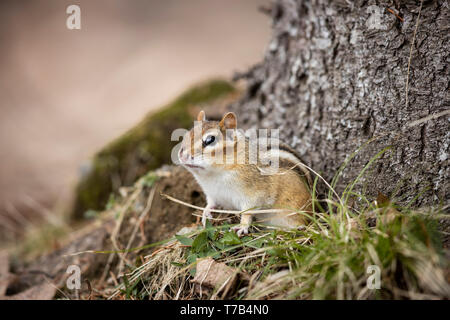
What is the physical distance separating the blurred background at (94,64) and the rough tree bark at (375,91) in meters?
5.34

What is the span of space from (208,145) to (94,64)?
9714 millimetres

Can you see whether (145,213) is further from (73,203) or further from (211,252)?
(73,203)

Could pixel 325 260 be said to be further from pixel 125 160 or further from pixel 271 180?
pixel 125 160

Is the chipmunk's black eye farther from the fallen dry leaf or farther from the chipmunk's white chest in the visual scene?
the fallen dry leaf

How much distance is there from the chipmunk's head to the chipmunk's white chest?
98 millimetres

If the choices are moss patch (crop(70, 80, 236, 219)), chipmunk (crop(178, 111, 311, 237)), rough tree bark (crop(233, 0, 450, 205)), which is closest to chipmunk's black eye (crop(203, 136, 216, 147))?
chipmunk (crop(178, 111, 311, 237))

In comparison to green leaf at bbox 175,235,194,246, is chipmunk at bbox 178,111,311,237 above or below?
above

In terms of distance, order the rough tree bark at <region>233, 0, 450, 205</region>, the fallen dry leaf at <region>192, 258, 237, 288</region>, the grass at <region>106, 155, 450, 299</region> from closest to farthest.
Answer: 1. the grass at <region>106, 155, 450, 299</region>
2. the fallen dry leaf at <region>192, 258, 237, 288</region>
3. the rough tree bark at <region>233, 0, 450, 205</region>

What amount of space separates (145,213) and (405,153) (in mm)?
2232

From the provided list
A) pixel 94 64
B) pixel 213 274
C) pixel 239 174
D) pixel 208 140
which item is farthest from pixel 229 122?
pixel 94 64

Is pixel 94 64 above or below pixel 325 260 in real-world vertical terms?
above

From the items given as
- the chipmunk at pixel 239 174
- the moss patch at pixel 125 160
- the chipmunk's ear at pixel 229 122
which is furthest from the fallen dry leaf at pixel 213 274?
the moss patch at pixel 125 160

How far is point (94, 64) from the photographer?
36.9ft

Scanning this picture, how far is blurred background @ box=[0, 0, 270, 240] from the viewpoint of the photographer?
9023 mm
